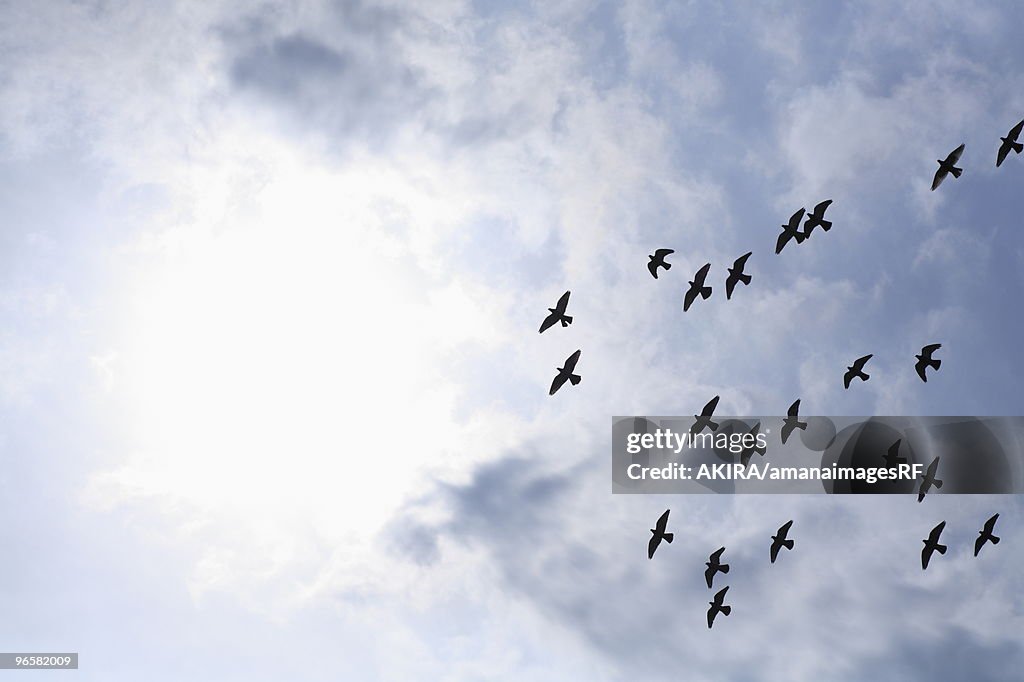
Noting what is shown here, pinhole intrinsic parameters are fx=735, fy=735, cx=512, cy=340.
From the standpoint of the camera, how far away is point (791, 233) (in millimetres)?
56344

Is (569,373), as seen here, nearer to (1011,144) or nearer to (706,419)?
(706,419)

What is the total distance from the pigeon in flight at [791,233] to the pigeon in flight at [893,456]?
1822 centimetres

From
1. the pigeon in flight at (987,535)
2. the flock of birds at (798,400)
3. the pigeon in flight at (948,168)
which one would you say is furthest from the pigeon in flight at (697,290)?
the pigeon in flight at (987,535)

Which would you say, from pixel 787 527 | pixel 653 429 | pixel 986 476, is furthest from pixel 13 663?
pixel 986 476

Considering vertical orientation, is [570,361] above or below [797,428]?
above

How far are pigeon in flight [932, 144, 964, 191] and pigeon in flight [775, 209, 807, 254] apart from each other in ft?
31.9

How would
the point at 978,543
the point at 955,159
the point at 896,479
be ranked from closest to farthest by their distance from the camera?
the point at 955,159 → the point at 978,543 → the point at 896,479

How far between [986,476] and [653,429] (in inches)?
1117

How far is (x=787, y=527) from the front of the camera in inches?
2363

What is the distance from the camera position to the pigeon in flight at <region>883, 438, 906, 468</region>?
58.5 m

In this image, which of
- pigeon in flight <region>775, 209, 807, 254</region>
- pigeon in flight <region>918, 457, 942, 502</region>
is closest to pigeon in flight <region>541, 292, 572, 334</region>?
pigeon in flight <region>775, 209, 807, 254</region>

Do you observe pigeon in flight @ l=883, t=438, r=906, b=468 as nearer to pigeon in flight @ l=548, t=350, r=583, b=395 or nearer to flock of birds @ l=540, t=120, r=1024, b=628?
flock of birds @ l=540, t=120, r=1024, b=628

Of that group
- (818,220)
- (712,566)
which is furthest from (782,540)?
(818,220)

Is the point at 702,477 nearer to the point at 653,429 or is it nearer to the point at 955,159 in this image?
the point at 653,429
